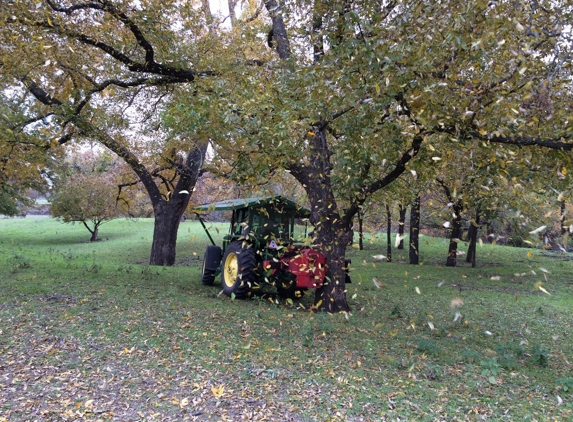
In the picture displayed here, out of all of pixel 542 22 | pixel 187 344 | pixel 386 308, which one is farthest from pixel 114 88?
pixel 542 22

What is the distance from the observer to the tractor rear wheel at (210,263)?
9953 mm

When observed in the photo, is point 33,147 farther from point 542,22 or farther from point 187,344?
point 542,22

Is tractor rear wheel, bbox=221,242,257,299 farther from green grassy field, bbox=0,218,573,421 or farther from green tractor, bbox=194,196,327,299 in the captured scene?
green grassy field, bbox=0,218,573,421

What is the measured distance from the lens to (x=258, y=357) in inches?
194

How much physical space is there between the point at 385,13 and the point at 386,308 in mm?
5668

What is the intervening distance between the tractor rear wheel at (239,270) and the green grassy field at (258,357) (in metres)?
0.28

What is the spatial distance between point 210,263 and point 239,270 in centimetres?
208

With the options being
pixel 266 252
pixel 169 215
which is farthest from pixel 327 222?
pixel 169 215

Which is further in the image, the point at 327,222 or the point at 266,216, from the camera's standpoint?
the point at 266,216

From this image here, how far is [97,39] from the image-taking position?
7.84 metres

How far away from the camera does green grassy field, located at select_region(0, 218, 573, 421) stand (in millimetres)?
3709

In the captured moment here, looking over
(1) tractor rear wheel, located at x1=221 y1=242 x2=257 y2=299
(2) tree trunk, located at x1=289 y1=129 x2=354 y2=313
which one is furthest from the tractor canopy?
(2) tree trunk, located at x1=289 y1=129 x2=354 y2=313

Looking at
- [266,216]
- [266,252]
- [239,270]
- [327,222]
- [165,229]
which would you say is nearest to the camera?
[327,222]

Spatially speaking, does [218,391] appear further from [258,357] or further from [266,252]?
[266,252]
